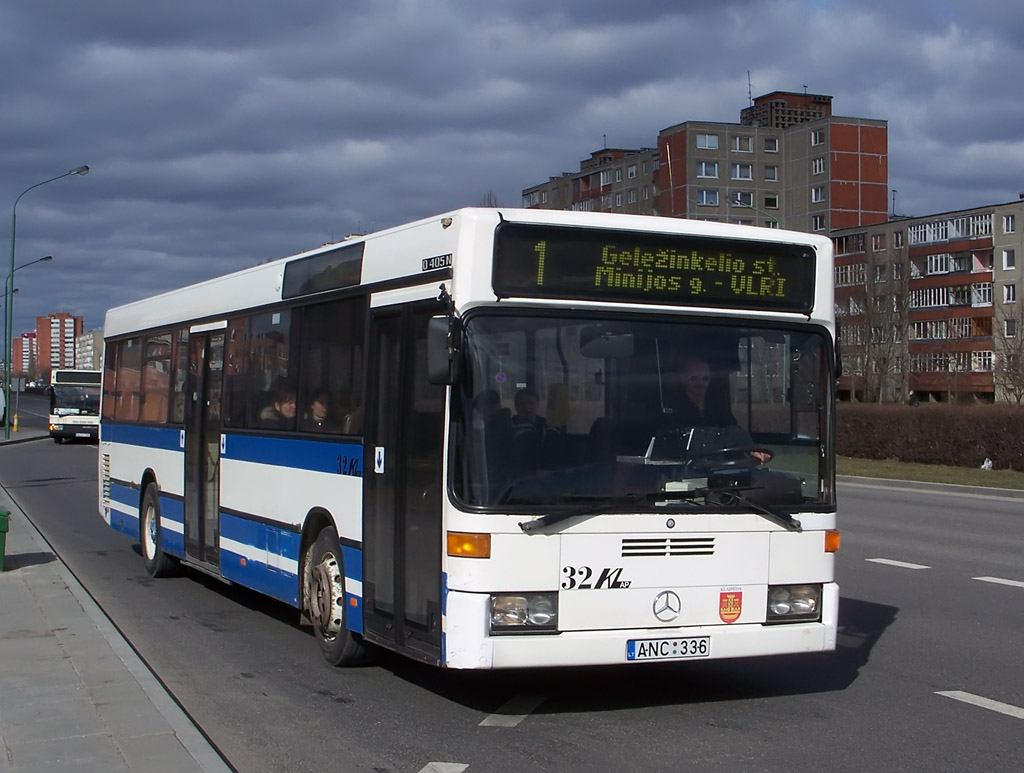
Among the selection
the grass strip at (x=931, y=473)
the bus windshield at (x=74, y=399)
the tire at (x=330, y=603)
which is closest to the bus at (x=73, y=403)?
the bus windshield at (x=74, y=399)

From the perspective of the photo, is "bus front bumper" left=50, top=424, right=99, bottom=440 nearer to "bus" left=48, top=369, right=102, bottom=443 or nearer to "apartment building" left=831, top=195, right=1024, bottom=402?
"bus" left=48, top=369, right=102, bottom=443

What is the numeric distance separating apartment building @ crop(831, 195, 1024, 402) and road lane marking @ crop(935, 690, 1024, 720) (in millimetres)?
77970

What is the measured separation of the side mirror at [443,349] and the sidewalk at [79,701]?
221cm

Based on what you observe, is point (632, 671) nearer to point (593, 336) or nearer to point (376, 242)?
point (593, 336)

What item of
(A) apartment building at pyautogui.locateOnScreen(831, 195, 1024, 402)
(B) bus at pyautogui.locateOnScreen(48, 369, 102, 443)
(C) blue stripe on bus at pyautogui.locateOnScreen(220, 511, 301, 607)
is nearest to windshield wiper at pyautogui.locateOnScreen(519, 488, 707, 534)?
(C) blue stripe on bus at pyautogui.locateOnScreen(220, 511, 301, 607)

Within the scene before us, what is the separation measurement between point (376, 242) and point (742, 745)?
3.91m

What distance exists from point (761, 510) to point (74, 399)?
160 feet

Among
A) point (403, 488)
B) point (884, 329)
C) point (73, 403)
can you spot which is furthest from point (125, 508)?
point (884, 329)

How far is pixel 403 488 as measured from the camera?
7508 millimetres

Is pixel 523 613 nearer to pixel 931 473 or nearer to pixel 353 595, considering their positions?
pixel 353 595

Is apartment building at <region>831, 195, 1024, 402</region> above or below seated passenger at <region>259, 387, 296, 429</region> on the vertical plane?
above

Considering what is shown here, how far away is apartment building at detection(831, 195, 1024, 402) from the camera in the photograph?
8431 cm

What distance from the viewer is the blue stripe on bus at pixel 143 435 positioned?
41.4 ft

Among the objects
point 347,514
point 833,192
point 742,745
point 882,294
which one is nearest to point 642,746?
point 742,745
